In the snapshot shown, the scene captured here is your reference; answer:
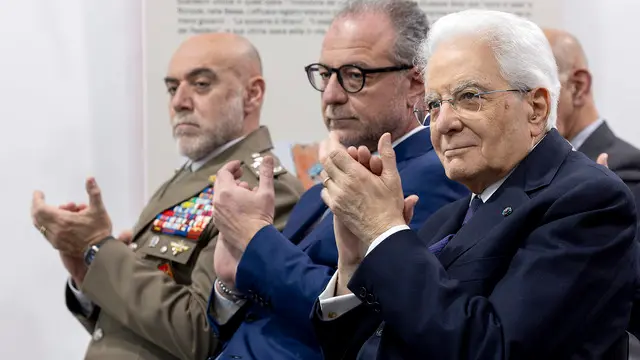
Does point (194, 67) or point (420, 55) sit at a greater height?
point (420, 55)

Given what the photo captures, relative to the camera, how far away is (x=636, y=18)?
3.76m

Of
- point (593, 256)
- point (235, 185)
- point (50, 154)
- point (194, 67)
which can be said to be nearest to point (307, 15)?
point (194, 67)

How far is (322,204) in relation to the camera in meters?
2.56

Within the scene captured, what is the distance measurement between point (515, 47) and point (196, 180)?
1532 mm

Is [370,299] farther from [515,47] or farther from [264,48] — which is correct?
[264,48]

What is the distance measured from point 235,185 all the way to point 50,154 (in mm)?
1677

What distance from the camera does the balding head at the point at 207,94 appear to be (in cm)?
317

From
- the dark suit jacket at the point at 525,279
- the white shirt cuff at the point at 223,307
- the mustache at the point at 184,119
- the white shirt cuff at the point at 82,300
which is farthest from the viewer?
the mustache at the point at 184,119

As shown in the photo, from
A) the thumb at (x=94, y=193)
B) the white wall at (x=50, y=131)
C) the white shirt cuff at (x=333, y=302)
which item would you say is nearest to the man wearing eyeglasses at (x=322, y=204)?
the white shirt cuff at (x=333, y=302)

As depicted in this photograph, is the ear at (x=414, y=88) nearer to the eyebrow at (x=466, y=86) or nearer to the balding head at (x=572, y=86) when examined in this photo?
the eyebrow at (x=466, y=86)

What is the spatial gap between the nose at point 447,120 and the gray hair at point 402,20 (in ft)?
2.22

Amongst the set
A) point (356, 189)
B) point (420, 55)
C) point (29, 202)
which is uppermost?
point (420, 55)

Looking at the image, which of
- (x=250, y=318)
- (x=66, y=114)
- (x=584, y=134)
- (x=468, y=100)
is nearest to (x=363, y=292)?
(x=468, y=100)

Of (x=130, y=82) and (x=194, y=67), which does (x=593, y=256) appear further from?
(x=130, y=82)
